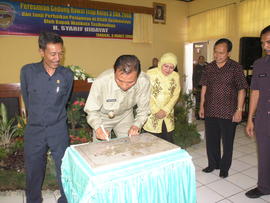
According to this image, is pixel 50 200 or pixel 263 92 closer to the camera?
pixel 263 92

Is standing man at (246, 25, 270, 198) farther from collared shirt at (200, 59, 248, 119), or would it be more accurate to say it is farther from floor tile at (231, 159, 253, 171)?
floor tile at (231, 159, 253, 171)

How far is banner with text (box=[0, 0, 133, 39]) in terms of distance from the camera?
5047mm

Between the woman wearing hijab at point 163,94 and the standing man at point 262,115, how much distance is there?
0.70 m

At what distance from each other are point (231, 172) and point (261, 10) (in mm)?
4040

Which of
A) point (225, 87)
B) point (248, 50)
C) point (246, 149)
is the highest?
point (248, 50)

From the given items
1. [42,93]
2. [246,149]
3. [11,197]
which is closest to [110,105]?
[42,93]

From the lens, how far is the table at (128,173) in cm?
103

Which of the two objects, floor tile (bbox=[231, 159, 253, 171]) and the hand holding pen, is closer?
the hand holding pen

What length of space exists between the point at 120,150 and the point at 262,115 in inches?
54.6

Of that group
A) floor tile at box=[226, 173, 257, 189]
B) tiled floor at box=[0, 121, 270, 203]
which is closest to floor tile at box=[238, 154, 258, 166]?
tiled floor at box=[0, 121, 270, 203]

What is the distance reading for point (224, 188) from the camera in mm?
2307

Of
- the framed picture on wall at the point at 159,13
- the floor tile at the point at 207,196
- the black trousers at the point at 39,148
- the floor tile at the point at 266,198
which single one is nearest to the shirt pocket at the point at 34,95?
the black trousers at the point at 39,148

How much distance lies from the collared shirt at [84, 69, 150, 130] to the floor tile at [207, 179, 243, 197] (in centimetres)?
121

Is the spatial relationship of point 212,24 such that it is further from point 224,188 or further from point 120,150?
point 120,150
